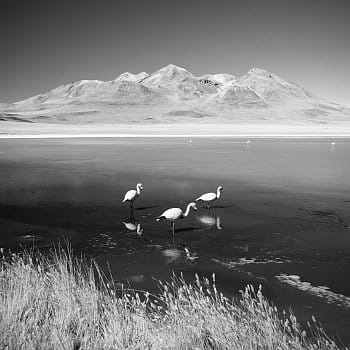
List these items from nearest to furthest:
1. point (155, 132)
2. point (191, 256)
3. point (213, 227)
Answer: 1. point (191, 256)
2. point (213, 227)
3. point (155, 132)

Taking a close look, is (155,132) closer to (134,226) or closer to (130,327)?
(134,226)

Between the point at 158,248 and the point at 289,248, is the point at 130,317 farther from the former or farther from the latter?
the point at 289,248

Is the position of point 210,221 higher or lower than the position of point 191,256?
lower

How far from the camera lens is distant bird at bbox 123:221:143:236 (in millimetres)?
11492

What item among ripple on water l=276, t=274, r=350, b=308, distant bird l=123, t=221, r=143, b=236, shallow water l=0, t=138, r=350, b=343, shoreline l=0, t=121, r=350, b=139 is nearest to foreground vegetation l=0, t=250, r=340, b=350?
shallow water l=0, t=138, r=350, b=343

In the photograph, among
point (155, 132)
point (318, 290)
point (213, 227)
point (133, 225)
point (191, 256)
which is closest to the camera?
point (318, 290)

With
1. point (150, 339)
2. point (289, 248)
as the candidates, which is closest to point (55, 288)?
point (150, 339)

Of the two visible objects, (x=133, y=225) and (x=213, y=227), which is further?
(x=133, y=225)

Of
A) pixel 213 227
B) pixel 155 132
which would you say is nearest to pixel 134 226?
pixel 213 227

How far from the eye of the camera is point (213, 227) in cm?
1194

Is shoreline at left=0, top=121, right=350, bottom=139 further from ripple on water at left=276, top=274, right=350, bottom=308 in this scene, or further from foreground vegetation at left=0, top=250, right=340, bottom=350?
foreground vegetation at left=0, top=250, right=340, bottom=350

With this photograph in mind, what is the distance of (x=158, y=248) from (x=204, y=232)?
1.82 m

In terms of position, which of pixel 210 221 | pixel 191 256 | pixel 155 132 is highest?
pixel 191 256

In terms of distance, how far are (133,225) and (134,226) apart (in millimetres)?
116
